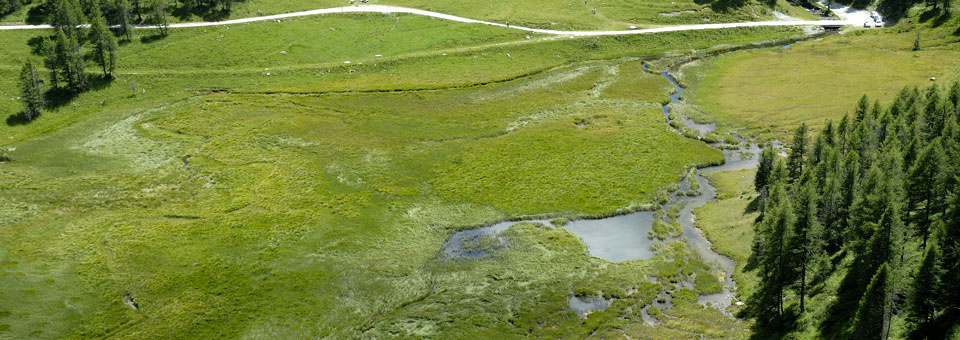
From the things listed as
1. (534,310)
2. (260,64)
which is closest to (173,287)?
(534,310)

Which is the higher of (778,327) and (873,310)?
(873,310)

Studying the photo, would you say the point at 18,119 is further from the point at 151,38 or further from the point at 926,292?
the point at 926,292

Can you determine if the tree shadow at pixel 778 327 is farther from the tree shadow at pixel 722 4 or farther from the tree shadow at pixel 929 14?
the tree shadow at pixel 929 14

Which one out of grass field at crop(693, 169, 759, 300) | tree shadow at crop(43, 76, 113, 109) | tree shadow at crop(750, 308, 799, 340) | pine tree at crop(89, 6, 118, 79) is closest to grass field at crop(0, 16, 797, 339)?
tree shadow at crop(43, 76, 113, 109)

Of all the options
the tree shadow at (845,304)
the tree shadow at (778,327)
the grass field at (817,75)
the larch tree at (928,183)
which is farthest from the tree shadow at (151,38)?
the larch tree at (928,183)

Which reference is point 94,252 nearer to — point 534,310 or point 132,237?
point 132,237

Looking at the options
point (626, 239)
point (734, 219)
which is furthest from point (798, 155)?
point (626, 239)

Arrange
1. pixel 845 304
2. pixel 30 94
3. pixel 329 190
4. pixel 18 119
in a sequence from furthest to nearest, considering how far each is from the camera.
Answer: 1. pixel 30 94
2. pixel 18 119
3. pixel 329 190
4. pixel 845 304

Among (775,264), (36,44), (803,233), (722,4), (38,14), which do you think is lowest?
(775,264)
